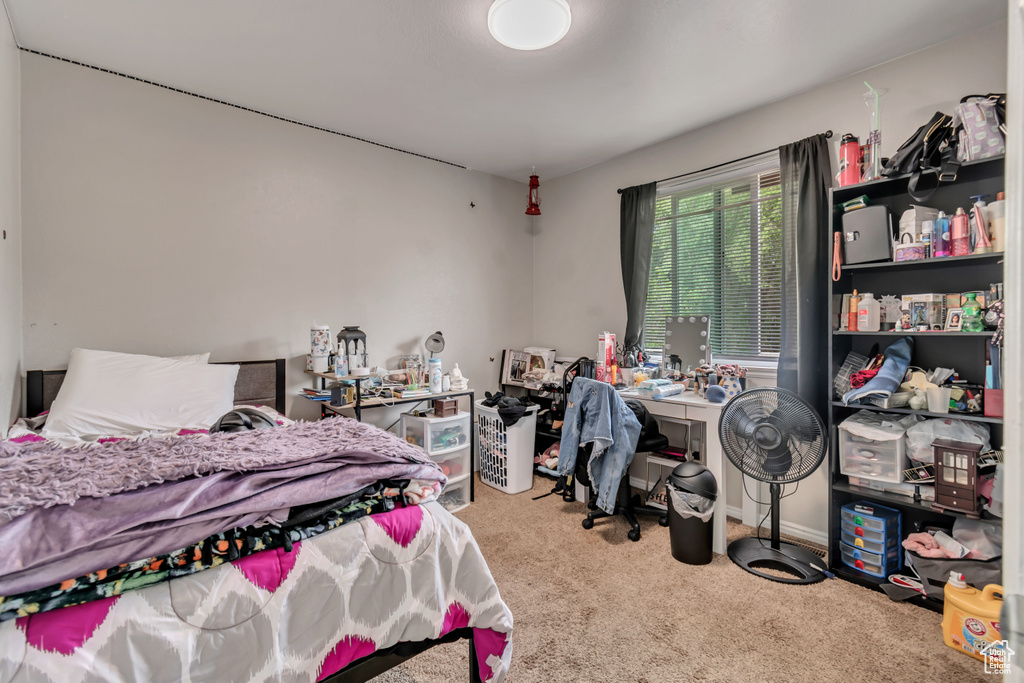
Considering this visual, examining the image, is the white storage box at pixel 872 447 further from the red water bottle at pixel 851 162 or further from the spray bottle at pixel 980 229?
the red water bottle at pixel 851 162

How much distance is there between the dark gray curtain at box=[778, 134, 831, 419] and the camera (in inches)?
103

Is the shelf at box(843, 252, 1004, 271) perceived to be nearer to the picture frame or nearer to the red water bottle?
the picture frame

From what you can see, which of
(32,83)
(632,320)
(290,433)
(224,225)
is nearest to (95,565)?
(290,433)

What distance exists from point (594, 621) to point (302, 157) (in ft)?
10.3

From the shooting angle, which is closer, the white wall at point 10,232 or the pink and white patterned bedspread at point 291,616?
the pink and white patterned bedspread at point 291,616

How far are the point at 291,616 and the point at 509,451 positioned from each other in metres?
2.34

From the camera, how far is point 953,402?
208 centimetres

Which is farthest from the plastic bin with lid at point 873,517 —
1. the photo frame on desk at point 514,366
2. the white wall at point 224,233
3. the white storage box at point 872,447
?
the white wall at point 224,233

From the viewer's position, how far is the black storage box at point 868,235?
2.21m

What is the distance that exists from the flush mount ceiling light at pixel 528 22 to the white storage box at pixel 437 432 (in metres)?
2.13

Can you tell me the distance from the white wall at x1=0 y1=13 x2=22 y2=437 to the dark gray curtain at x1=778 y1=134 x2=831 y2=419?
3729 millimetres

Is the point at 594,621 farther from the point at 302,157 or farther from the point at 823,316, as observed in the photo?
the point at 302,157

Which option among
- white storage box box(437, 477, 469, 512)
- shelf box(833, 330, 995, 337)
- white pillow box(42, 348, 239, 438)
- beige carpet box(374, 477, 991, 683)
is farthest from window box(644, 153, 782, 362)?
white pillow box(42, 348, 239, 438)

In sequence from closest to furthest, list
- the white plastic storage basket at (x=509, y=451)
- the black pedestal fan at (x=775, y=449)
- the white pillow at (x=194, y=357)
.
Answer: the black pedestal fan at (x=775, y=449), the white pillow at (x=194, y=357), the white plastic storage basket at (x=509, y=451)
